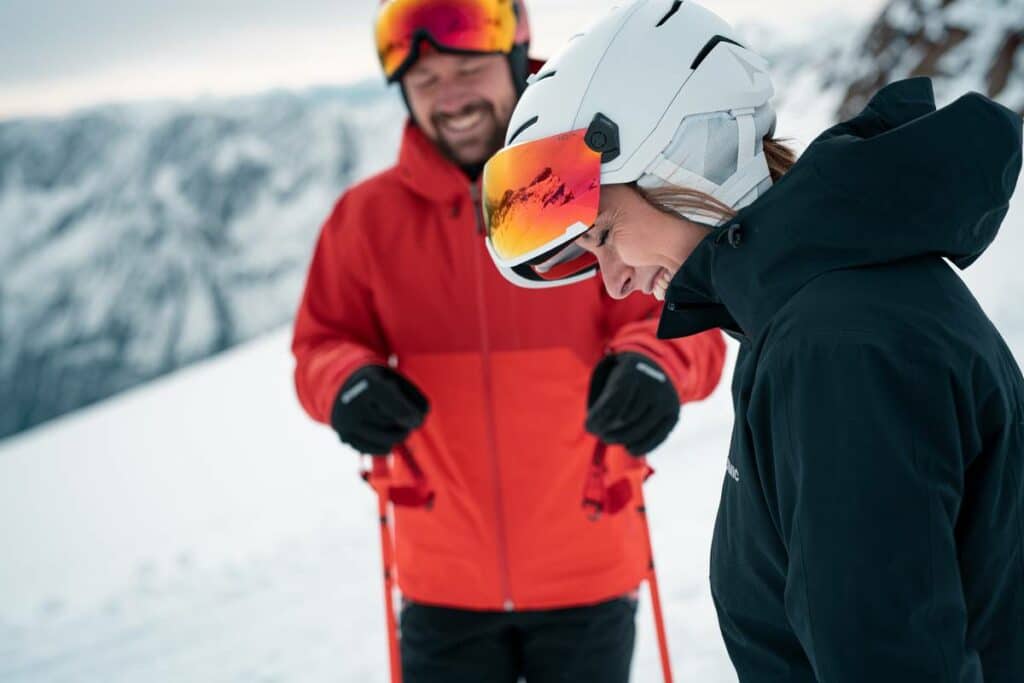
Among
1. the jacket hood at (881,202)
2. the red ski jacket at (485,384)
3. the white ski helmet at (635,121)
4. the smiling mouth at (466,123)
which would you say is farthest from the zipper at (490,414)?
the jacket hood at (881,202)

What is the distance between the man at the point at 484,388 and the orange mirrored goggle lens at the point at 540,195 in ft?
2.96

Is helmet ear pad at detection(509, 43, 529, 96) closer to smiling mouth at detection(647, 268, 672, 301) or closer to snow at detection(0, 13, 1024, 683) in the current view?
snow at detection(0, 13, 1024, 683)

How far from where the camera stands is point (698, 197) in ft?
4.46

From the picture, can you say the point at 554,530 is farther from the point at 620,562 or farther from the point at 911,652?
the point at 911,652

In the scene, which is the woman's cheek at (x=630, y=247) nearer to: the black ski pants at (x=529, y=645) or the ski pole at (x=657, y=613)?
the ski pole at (x=657, y=613)

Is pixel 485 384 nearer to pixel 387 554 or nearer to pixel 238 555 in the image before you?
pixel 387 554

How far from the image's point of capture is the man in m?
2.52

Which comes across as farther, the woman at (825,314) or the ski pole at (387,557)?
the ski pole at (387,557)

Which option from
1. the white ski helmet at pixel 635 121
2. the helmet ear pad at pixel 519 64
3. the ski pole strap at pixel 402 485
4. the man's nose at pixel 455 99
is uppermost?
the helmet ear pad at pixel 519 64

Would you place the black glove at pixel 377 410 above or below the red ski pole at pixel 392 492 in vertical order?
above

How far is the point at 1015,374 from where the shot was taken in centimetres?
119

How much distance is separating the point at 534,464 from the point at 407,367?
1.60ft

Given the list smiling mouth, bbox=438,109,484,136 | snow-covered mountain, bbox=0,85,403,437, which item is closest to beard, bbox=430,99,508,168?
smiling mouth, bbox=438,109,484,136

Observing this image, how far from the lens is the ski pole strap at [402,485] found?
252 centimetres
